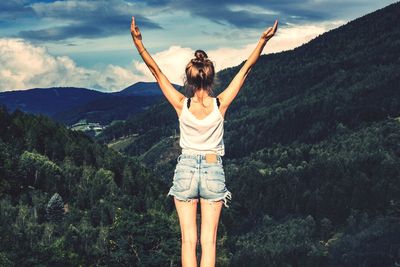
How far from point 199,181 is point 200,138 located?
2.46ft

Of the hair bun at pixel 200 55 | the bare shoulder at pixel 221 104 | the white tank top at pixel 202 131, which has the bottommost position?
the white tank top at pixel 202 131

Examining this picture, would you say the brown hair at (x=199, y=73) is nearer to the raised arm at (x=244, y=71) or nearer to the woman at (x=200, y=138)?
the woman at (x=200, y=138)

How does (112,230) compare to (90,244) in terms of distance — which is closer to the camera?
(112,230)

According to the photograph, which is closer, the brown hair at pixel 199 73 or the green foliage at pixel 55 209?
the brown hair at pixel 199 73

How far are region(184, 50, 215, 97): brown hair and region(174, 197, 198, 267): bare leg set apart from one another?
1.99 m

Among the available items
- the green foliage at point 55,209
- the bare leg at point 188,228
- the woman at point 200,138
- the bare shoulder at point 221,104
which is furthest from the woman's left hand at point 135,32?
the green foliage at point 55,209

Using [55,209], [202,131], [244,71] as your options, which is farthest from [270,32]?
[55,209]

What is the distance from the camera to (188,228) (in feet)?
38.0

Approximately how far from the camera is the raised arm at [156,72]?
11280mm

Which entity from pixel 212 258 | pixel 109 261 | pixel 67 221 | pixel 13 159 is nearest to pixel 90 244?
pixel 67 221

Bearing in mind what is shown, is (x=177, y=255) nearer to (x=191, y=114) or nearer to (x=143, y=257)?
(x=143, y=257)

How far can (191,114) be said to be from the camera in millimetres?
11375

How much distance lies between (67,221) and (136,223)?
279 ft

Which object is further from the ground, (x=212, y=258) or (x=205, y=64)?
(x=205, y=64)
